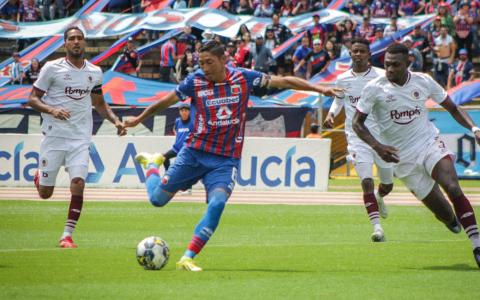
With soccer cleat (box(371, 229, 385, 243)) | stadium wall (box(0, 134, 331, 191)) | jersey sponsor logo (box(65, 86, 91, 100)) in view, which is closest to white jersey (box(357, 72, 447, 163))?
soccer cleat (box(371, 229, 385, 243))

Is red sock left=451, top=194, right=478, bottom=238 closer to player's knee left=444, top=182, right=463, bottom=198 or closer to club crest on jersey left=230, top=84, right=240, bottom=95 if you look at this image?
player's knee left=444, top=182, right=463, bottom=198

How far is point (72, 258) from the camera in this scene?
39.6ft

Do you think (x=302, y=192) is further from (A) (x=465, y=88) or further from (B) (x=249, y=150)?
(A) (x=465, y=88)

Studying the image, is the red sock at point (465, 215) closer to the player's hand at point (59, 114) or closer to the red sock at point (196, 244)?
the red sock at point (196, 244)

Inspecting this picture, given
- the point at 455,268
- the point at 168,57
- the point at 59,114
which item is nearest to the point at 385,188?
the point at 455,268

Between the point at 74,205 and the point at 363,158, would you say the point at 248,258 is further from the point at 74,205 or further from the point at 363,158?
the point at 363,158

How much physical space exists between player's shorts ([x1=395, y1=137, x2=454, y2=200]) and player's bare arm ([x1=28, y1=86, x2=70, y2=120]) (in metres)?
4.29

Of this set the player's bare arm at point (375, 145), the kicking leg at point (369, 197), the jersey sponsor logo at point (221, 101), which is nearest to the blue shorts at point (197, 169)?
the jersey sponsor logo at point (221, 101)

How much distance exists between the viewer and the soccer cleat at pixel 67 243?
13.3 m

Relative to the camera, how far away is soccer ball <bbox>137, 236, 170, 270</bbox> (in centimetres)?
1089

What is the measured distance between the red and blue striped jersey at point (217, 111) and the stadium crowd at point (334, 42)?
19.4 metres

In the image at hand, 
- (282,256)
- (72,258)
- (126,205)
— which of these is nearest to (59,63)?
(72,258)

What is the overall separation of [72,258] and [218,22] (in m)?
24.8

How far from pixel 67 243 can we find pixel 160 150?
1186 centimetres
